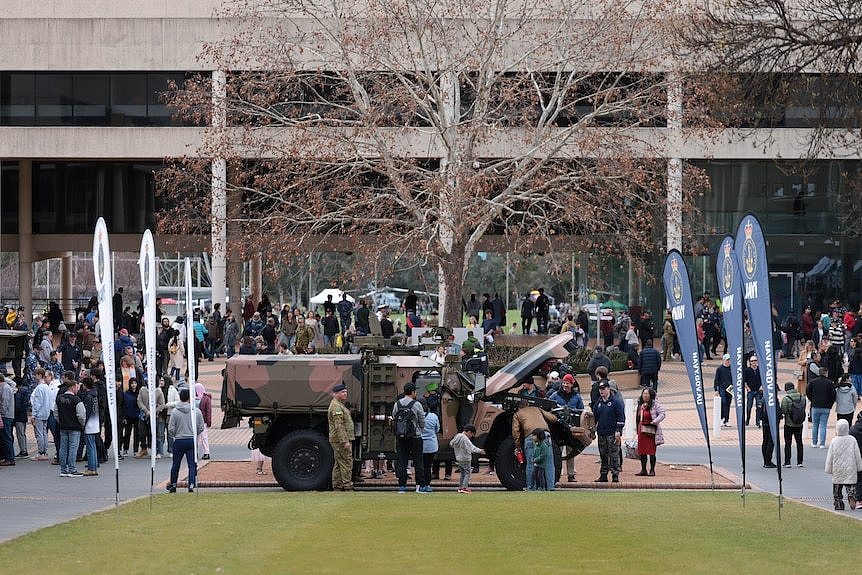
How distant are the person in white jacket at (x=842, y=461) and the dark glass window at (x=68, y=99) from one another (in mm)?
36979

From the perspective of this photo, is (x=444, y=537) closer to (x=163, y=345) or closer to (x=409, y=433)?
(x=409, y=433)

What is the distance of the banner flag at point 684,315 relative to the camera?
19.1 metres

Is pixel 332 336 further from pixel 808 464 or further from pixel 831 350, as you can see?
pixel 808 464

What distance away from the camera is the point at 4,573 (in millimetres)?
12289

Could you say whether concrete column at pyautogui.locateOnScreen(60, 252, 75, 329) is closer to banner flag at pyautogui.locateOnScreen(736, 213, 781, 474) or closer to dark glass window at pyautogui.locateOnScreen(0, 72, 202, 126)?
dark glass window at pyautogui.locateOnScreen(0, 72, 202, 126)

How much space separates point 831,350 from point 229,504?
18.2 m

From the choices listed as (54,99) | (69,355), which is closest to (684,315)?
(69,355)

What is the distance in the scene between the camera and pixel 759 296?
15.8m

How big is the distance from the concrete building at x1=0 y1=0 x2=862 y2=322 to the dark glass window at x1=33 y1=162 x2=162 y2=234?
0.04 meters

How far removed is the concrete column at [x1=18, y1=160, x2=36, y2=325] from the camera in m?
55.0

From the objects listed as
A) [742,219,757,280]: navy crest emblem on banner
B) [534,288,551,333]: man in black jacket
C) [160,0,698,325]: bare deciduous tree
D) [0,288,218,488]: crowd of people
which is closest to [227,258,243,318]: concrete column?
[534,288,551,333]: man in black jacket

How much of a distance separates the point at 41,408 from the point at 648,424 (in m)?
10.3

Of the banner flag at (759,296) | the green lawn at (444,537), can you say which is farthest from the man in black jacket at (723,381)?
the banner flag at (759,296)

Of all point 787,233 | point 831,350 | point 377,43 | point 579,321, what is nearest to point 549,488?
point 831,350
